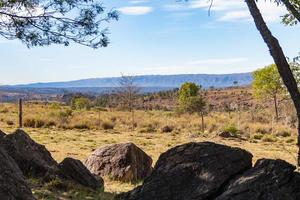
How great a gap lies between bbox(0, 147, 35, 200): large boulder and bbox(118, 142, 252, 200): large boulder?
6.35ft

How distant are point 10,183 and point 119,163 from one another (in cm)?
794

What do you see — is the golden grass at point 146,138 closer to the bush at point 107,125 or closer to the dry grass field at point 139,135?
the dry grass field at point 139,135

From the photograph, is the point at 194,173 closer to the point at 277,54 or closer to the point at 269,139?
the point at 277,54

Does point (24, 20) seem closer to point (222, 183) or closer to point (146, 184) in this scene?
point (146, 184)

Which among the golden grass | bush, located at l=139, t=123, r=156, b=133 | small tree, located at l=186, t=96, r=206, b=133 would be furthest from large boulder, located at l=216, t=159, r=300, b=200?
small tree, located at l=186, t=96, r=206, b=133

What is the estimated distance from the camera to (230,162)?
798 cm

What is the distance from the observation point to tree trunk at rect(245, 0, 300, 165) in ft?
30.9

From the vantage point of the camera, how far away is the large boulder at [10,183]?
6562mm

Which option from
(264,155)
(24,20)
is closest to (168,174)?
(24,20)

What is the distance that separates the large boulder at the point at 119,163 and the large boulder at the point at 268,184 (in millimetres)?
7130

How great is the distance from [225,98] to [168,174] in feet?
383

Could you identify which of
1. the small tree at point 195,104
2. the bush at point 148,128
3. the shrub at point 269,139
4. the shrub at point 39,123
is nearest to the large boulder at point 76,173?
the shrub at point 269,139

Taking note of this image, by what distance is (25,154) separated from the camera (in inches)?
467

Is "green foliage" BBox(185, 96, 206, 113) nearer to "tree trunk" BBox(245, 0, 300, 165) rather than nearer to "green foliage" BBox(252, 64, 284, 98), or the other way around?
"green foliage" BBox(252, 64, 284, 98)
